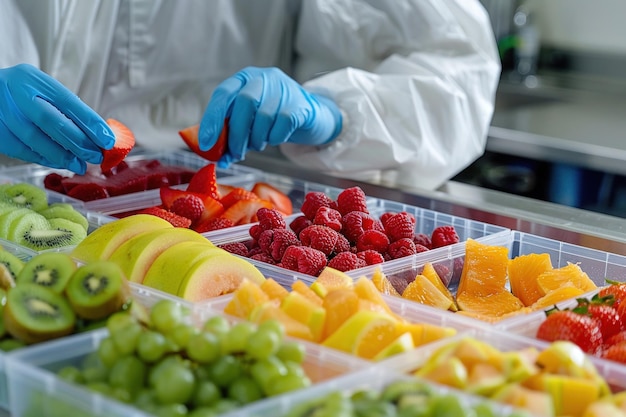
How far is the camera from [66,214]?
176 centimetres

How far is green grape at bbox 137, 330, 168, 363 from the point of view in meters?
0.99

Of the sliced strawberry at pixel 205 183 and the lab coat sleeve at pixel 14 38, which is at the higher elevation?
the lab coat sleeve at pixel 14 38

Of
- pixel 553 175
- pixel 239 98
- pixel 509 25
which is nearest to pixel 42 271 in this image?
pixel 239 98

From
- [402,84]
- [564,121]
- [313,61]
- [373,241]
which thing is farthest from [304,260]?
[564,121]

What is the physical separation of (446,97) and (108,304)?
1.36 metres

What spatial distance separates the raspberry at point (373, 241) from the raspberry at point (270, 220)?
0.15 m

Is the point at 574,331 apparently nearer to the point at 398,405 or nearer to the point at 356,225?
the point at 398,405

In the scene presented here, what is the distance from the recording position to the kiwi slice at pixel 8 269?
4.02 ft

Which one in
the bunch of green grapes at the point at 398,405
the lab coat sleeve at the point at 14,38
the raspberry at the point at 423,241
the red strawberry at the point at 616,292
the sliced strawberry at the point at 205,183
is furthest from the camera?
the lab coat sleeve at the point at 14,38

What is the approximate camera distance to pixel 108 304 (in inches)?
44.7

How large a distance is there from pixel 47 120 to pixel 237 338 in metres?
0.94

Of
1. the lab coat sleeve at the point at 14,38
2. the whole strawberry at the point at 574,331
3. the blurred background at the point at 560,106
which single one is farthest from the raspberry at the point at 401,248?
the blurred background at the point at 560,106

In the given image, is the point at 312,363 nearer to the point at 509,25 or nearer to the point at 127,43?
the point at 127,43

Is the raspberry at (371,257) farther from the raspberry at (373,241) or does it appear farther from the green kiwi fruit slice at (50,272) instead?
the green kiwi fruit slice at (50,272)
